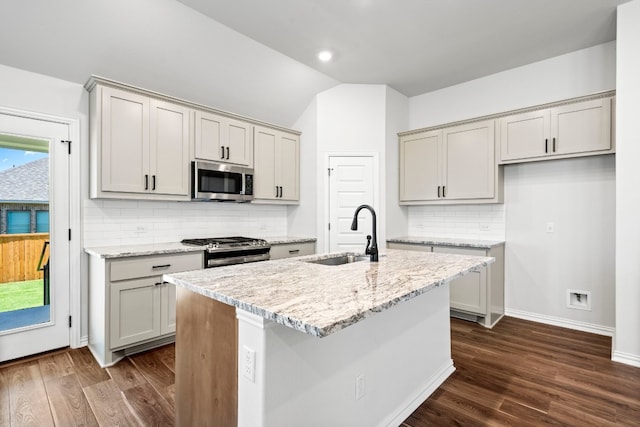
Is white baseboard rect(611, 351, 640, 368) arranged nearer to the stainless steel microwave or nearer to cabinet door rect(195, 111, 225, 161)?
the stainless steel microwave

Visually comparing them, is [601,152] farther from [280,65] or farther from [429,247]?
[280,65]

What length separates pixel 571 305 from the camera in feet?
11.7

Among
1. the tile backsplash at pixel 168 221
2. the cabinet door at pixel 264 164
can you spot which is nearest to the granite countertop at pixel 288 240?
the tile backsplash at pixel 168 221

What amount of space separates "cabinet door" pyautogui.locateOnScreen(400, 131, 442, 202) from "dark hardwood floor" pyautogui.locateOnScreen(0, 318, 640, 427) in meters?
1.98

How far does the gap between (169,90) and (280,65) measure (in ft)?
4.01

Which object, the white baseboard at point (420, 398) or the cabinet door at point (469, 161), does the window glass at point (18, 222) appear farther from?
the cabinet door at point (469, 161)

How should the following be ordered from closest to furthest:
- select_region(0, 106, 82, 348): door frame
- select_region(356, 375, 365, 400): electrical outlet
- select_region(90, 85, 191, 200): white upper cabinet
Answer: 1. select_region(356, 375, 365, 400): electrical outlet
2. select_region(90, 85, 191, 200): white upper cabinet
3. select_region(0, 106, 82, 348): door frame

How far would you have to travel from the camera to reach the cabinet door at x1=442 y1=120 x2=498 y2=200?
3.82 metres

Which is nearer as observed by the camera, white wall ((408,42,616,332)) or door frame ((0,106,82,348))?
door frame ((0,106,82,348))

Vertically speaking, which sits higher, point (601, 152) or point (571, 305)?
point (601, 152)

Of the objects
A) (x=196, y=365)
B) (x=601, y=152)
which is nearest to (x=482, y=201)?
(x=601, y=152)

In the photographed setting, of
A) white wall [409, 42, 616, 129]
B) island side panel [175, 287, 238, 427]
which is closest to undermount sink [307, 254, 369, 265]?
island side panel [175, 287, 238, 427]

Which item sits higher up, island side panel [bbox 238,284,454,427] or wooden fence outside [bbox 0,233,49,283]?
wooden fence outside [bbox 0,233,49,283]

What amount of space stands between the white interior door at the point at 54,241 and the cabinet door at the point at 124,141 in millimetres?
431
